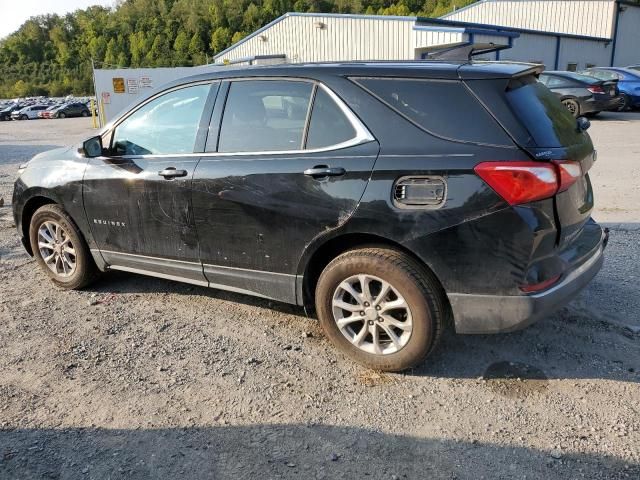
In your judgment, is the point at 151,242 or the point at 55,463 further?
the point at 151,242

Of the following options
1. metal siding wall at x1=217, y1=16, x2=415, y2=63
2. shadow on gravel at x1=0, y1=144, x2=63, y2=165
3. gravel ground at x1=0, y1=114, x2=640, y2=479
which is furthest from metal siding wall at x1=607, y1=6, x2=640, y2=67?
gravel ground at x1=0, y1=114, x2=640, y2=479

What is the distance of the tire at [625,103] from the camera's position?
17.0m

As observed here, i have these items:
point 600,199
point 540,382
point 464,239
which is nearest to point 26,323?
point 464,239

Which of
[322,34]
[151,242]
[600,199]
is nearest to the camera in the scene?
[151,242]

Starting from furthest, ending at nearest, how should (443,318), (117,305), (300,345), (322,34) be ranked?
(322,34)
(117,305)
(300,345)
(443,318)

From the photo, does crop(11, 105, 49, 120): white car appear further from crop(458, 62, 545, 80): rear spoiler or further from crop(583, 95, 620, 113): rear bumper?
crop(458, 62, 545, 80): rear spoiler

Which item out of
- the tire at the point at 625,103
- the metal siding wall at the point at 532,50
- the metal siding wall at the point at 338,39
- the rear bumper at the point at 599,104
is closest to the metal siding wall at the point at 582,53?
the metal siding wall at the point at 532,50

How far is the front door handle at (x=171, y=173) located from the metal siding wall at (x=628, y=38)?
134 feet

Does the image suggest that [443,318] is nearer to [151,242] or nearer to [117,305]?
[151,242]

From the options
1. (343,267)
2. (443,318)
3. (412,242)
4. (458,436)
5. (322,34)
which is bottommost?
(458,436)

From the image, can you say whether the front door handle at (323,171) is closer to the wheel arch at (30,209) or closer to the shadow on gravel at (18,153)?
the wheel arch at (30,209)

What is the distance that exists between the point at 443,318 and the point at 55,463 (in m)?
2.16

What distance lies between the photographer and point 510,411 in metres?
2.90

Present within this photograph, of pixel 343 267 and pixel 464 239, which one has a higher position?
pixel 464 239
